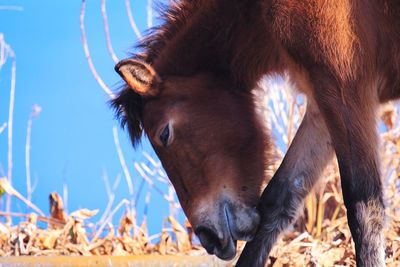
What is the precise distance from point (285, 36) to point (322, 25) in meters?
0.19

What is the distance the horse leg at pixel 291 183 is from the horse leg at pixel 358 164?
44 cm

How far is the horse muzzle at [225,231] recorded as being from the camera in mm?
4352

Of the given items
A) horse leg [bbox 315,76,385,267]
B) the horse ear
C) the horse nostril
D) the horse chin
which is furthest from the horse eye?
horse leg [bbox 315,76,385,267]

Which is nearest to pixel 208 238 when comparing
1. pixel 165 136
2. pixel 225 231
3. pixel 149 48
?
pixel 225 231

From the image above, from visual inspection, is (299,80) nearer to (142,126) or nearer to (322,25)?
(322,25)

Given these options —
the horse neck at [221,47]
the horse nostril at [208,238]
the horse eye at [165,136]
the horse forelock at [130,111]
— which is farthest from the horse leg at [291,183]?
the horse forelock at [130,111]

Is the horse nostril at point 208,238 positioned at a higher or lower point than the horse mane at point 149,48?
lower

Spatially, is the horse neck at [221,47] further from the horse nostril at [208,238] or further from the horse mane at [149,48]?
the horse nostril at [208,238]

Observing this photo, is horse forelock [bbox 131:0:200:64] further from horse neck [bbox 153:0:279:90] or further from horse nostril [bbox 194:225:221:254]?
horse nostril [bbox 194:225:221:254]

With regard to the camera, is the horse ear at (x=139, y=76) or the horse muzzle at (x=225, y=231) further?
the horse ear at (x=139, y=76)

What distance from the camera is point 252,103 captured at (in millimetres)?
4797

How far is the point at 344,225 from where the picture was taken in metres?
5.88

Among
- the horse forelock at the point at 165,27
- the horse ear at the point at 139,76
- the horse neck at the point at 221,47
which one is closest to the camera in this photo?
the horse ear at the point at 139,76

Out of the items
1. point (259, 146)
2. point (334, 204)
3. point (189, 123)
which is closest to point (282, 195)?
point (259, 146)
